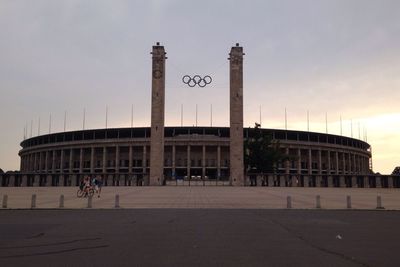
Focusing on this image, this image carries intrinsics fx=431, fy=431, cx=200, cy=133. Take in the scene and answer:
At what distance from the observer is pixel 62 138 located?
12094cm

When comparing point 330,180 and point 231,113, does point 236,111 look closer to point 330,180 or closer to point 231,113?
point 231,113

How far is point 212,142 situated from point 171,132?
1212cm

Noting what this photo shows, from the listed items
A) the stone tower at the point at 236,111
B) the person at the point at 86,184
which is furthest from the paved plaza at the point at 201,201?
the stone tower at the point at 236,111

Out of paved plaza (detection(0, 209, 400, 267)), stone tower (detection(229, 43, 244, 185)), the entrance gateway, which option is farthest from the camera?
stone tower (detection(229, 43, 244, 185))

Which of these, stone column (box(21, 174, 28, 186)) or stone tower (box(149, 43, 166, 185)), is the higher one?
stone tower (box(149, 43, 166, 185))

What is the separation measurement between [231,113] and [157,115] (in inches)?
507

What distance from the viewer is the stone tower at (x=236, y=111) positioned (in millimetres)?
74000

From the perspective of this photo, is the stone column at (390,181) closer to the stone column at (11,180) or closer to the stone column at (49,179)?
the stone column at (49,179)

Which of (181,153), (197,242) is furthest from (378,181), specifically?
(197,242)

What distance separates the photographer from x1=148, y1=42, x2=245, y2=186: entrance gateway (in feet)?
241

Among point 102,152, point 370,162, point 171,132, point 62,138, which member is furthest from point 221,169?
point 370,162

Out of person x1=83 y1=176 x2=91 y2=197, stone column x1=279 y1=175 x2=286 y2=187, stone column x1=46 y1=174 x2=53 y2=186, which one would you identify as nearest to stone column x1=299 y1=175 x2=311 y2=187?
stone column x1=279 y1=175 x2=286 y2=187

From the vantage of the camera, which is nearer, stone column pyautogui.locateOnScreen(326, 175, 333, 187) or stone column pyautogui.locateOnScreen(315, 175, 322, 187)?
stone column pyautogui.locateOnScreen(326, 175, 333, 187)

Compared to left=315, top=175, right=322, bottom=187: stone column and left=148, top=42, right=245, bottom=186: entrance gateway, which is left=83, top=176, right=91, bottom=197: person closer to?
left=148, top=42, right=245, bottom=186: entrance gateway
